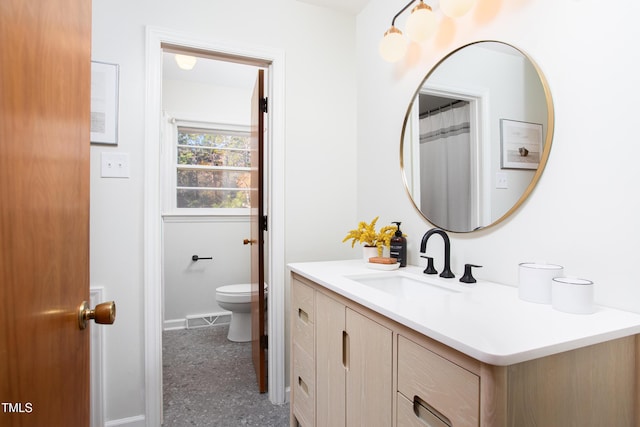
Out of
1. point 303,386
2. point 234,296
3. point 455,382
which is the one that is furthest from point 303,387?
point 234,296

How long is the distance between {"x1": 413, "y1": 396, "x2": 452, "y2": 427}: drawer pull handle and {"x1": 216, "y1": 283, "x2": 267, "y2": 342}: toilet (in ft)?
7.23

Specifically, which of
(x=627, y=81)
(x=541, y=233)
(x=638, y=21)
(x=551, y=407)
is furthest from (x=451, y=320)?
(x=638, y=21)

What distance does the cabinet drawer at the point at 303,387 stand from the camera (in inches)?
57.1

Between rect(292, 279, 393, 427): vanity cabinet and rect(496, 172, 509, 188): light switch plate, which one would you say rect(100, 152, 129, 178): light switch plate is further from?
rect(496, 172, 509, 188): light switch plate

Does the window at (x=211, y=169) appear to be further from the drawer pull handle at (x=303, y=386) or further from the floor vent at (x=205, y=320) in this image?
the drawer pull handle at (x=303, y=386)

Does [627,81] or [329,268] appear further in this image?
[329,268]

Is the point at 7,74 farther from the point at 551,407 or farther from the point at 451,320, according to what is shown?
the point at 551,407

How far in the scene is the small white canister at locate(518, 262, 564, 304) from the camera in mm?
979

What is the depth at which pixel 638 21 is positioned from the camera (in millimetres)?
886

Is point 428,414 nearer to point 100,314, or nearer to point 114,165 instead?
point 100,314

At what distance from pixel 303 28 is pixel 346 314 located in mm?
1761

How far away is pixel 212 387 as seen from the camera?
222 cm

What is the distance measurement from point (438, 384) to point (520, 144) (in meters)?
0.87

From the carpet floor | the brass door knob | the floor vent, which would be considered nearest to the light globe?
the brass door knob
